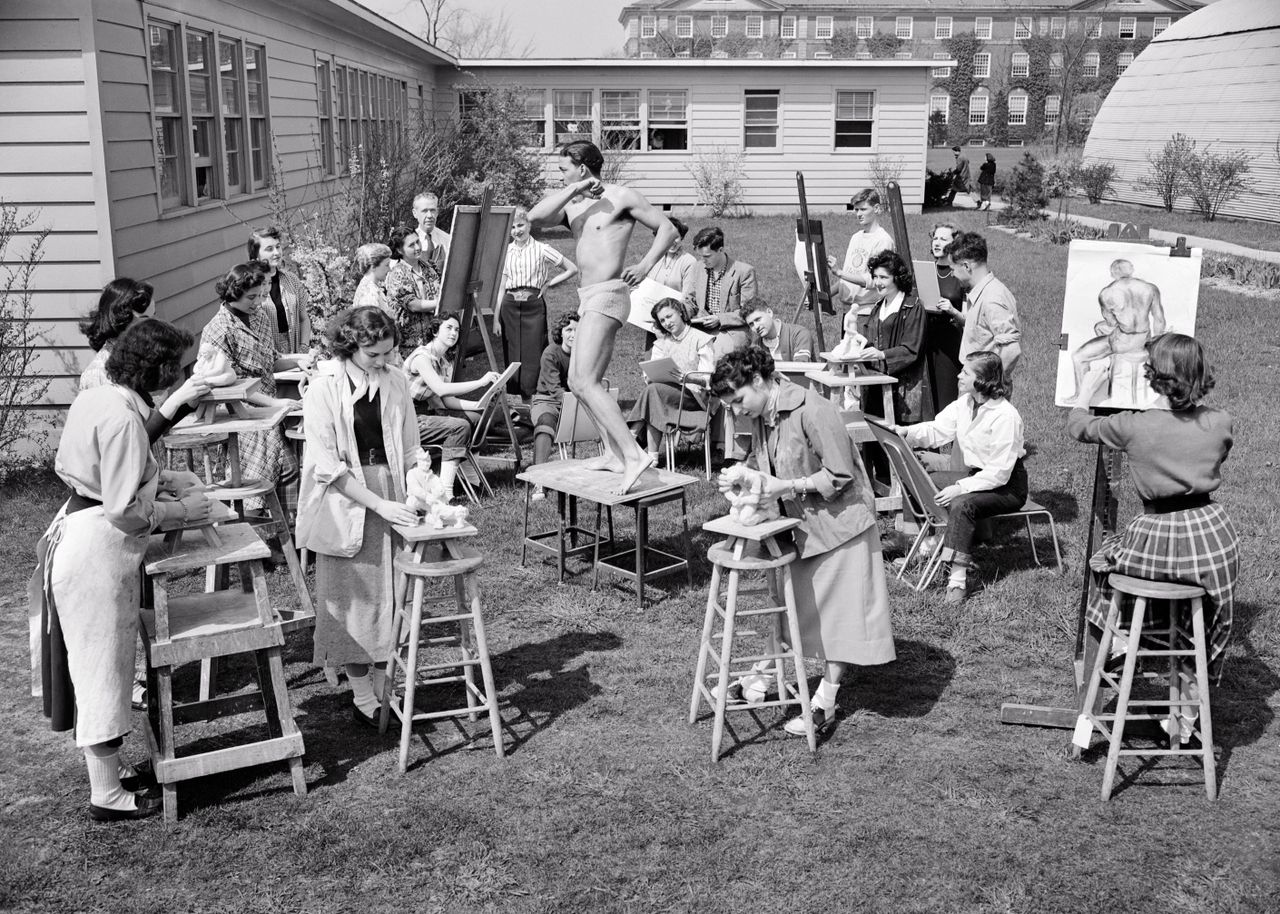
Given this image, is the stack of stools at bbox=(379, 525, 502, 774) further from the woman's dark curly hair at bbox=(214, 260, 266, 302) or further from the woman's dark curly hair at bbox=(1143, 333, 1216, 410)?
the woman's dark curly hair at bbox=(1143, 333, 1216, 410)

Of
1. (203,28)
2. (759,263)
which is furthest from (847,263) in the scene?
(759,263)

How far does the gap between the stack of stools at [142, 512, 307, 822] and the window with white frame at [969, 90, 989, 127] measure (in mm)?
67166

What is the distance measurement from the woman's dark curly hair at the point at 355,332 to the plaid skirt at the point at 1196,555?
2921mm

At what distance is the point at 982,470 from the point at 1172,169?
22715 mm

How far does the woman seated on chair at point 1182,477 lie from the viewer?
13.9 feet

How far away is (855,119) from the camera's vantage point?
1077 inches

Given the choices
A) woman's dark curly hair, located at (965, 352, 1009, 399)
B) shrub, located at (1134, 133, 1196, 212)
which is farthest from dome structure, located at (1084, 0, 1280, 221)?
woman's dark curly hair, located at (965, 352, 1009, 399)

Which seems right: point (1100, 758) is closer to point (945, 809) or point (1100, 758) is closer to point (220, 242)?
point (945, 809)

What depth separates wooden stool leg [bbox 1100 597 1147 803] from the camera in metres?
4.21

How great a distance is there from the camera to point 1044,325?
13.8 meters

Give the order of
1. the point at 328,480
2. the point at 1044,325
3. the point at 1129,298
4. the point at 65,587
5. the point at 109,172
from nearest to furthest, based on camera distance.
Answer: the point at 65,587, the point at 328,480, the point at 1129,298, the point at 109,172, the point at 1044,325

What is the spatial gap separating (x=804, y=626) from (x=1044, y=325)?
1011cm

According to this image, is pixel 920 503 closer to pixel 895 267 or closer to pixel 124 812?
pixel 895 267

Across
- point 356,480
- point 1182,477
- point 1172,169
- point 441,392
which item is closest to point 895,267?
point 441,392
